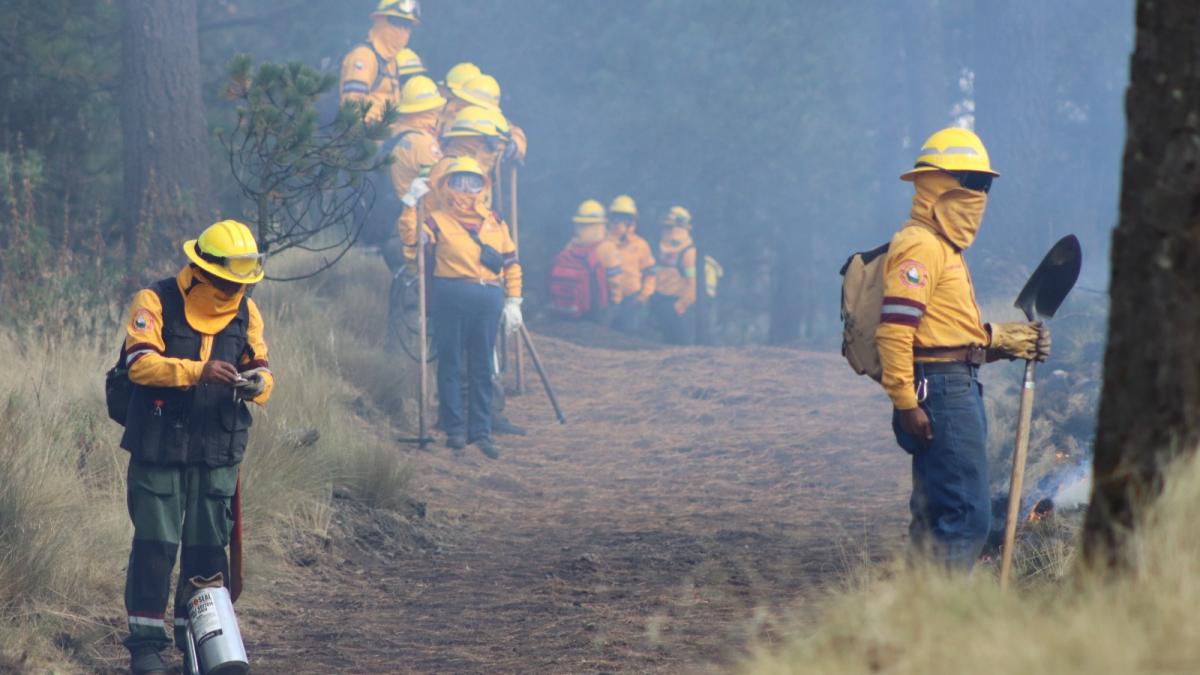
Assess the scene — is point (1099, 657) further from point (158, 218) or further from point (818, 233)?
point (818, 233)

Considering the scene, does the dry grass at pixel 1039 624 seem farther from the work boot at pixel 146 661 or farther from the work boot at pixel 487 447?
the work boot at pixel 487 447

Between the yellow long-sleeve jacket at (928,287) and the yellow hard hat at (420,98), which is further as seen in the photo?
the yellow hard hat at (420,98)

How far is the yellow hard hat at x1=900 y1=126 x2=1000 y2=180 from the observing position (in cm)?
561

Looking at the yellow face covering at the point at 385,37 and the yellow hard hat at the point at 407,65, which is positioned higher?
the yellow face covering at the point at 385,37

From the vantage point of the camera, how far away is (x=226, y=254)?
543cm

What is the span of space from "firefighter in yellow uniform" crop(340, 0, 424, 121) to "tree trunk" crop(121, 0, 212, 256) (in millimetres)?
2776

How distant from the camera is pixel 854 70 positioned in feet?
84.6

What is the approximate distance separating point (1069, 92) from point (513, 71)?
11167 millimetres

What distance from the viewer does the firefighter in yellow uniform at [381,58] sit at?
14.2 m

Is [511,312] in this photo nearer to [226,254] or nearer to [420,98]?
[420,98]

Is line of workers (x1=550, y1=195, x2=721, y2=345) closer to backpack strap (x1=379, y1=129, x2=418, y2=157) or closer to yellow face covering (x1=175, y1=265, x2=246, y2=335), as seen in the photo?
backpack strap (x1=379, y1=129, x2=418, y2=157)

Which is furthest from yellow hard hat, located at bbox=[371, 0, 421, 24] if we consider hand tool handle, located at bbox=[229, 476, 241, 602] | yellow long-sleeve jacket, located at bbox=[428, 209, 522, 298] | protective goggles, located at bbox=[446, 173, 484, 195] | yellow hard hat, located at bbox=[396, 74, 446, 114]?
hand tool handle, located at bbox=[229, 476, 241, 602]

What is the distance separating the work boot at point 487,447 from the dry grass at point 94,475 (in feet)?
2.45

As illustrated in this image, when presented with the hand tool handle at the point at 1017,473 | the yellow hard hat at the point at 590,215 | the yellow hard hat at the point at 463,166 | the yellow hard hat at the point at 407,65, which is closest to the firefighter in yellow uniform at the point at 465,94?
the yellow hard hat at the point at 407,65
